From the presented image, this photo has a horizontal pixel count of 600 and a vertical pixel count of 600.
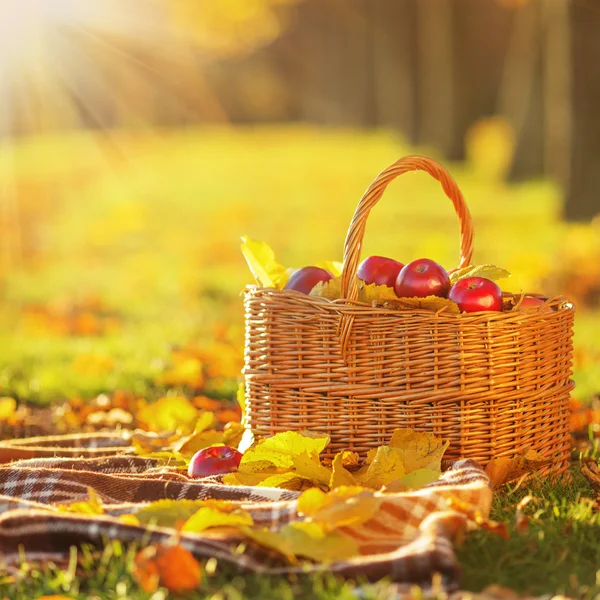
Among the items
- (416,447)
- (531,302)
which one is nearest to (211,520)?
(416,447)

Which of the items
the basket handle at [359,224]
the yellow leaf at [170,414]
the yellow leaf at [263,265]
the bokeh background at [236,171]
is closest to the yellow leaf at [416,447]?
the basket handle at [359,224]

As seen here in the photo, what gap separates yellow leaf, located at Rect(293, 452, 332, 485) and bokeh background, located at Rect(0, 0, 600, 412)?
176cm

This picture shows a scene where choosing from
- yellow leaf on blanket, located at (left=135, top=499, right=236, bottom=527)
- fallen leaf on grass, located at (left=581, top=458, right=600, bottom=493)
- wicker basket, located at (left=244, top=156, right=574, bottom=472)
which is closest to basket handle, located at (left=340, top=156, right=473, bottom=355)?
wicker basket, located at (left=244, top=156, right=574, bottom=472)

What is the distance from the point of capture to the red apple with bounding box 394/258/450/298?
2908mm

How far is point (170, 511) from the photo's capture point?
2.35 m

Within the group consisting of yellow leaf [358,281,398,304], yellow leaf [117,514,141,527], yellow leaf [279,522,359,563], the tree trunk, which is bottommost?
yellow leaf [279,522,359,563]

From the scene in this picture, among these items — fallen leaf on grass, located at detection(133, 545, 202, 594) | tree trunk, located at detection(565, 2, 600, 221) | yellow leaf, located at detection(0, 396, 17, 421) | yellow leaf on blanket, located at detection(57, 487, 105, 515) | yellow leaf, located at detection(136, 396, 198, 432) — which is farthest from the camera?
tree trunk, located at detection(565, 2, 600, 221)

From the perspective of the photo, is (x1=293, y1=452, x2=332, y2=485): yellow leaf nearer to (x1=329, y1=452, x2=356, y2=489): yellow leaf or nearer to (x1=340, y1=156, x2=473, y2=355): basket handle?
(x1=329, y1=452, x2=356, y2=489): yellow leaf

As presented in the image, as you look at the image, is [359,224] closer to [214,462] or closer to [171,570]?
[214,462]

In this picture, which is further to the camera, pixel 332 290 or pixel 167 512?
pixel 332 290

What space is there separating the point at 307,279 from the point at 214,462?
649mm

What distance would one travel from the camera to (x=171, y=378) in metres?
4.55

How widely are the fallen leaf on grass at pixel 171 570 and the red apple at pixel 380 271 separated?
4.05 feet

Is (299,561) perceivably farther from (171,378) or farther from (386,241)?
(386,241)
